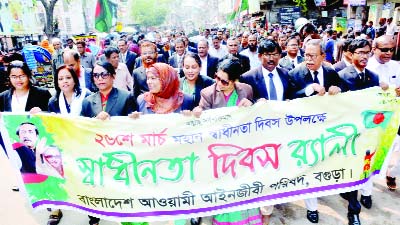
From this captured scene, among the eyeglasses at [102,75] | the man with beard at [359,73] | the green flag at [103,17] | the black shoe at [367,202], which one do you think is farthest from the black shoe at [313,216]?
the green flag at [103,17]

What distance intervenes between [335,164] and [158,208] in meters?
1.45

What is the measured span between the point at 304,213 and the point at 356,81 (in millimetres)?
1378

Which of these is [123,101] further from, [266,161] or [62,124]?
[266,161]

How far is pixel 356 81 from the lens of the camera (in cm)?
335

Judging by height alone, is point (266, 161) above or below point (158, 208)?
above

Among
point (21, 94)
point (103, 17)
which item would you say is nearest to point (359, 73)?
point (21, 94)

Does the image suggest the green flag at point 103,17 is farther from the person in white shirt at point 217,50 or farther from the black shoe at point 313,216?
the black shoe at point 313,216

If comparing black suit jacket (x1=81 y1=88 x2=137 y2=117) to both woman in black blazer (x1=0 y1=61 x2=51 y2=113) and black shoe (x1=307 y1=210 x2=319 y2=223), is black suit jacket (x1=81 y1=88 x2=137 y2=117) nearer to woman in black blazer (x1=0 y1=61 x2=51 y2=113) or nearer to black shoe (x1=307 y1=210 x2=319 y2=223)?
woman in black blazer (x1=0 y1=61 x2=51 y2=113)

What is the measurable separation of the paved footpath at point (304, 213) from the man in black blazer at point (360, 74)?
1.22 meters

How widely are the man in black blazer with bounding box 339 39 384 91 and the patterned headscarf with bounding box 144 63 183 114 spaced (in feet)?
5.23

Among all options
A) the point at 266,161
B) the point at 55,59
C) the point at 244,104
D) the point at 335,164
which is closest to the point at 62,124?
the point at 244,104

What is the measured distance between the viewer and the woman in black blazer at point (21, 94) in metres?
3.39

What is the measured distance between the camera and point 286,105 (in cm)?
286

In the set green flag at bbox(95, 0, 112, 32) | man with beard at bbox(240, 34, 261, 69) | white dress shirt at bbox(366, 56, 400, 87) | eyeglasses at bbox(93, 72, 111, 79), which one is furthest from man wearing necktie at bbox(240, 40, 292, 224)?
green flag at bbox(95, 0, 112, 32)
